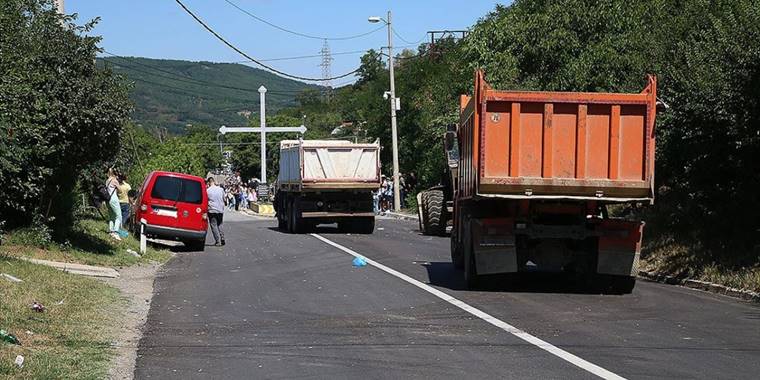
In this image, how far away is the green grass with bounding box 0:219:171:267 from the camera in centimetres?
1788

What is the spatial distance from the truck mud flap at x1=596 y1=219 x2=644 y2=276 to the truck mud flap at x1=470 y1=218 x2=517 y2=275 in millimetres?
1262

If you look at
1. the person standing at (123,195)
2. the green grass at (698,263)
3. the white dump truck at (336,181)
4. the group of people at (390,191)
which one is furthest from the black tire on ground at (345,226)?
the group of people at (390,191)

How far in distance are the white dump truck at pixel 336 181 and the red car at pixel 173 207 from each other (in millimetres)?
7155

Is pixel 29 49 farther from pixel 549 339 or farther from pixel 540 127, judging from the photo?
pixel 549 339

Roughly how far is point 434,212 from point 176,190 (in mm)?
8645

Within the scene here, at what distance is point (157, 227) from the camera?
2389 centimetres

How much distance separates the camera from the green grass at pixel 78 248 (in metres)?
17.9

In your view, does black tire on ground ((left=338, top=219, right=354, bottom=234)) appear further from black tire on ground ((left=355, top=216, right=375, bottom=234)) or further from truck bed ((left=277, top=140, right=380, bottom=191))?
truck bed ((left=277, top=140, right=380, bottom=191))

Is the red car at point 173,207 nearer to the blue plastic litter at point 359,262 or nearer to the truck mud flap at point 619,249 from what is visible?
the blue plastic litter at point 359,262

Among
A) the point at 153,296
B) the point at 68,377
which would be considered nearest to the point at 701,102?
the point at 153,296

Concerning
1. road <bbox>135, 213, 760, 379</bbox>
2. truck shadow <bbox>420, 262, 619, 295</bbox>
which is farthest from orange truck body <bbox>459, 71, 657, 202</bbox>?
truck shadow <bbox>420, 262, 619, 295</bbox>

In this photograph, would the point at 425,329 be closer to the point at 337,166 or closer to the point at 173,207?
the point at 173,207

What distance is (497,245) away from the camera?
1501cm

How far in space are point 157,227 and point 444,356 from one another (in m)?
15.2
